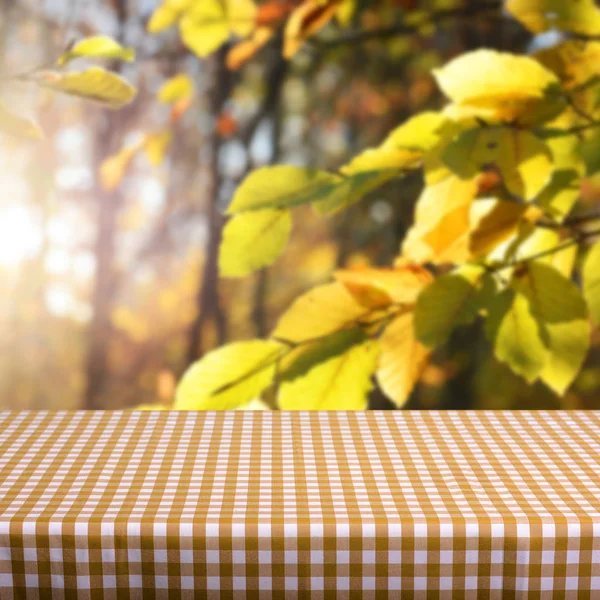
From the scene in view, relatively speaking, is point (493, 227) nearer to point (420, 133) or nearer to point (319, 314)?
point (420, 133)

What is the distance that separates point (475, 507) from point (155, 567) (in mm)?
372

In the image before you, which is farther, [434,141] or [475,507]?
[434,141]

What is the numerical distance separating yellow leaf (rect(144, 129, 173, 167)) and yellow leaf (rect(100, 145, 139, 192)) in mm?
45

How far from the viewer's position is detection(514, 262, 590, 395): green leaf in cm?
188

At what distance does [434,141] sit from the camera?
1.96m

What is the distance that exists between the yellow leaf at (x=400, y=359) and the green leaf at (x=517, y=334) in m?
0.19

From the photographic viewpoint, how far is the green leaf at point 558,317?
188cm

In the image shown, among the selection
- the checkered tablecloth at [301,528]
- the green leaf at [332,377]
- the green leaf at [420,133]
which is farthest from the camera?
the green leaf at [420,133]

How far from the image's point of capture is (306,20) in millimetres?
1991

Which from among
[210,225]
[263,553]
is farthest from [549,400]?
[263,553]

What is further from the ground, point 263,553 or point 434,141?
point 434,141

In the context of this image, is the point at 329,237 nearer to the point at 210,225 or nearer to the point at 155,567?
the point at 210,225

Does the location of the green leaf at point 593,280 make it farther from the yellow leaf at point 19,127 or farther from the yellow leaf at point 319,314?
the yellow leaf at point 19,127

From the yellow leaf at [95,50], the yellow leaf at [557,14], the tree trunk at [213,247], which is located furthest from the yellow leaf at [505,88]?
the yellow leaf at [95,50]
